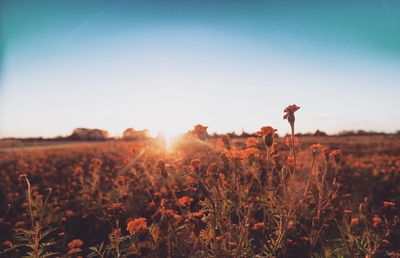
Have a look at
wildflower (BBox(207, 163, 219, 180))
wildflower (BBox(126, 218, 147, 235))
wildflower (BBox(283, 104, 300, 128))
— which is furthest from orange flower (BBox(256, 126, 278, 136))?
wildflower (BBox(126, 218, 147, 235))

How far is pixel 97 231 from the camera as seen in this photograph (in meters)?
4.03

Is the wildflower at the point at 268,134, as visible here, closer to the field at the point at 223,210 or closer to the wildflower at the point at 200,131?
the field at the point at 223,210

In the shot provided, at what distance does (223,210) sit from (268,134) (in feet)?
2.32

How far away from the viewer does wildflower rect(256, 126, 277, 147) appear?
8.01 ft

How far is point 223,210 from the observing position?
2.21 meters

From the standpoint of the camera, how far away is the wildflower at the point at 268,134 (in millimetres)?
2441

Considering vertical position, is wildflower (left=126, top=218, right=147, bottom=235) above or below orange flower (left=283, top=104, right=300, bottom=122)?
below

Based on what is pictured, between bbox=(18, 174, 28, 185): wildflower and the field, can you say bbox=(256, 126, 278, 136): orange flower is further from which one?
bbox=(18, 174, 28, 185): wildflower

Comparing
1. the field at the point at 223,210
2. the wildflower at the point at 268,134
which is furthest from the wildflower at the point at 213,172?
the wildflower at the point at 268,134

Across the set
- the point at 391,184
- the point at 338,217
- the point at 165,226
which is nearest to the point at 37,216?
the point at 165,226

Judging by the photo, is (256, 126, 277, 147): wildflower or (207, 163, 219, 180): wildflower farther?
(256, 126, 277, 147): wildflower

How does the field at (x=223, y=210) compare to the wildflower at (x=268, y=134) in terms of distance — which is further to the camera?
the wildflower at (x=268, y=134)

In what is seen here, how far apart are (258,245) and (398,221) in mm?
1730

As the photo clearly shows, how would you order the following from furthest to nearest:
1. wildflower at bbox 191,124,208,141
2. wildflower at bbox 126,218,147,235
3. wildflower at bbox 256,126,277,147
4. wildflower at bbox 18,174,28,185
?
wildflower at bbox 191,124,208,141
wildflower at bbox 18,174,28,185
wildflower at bbox 256,126,277,147
wildflower at bbox 126,218,147,235
